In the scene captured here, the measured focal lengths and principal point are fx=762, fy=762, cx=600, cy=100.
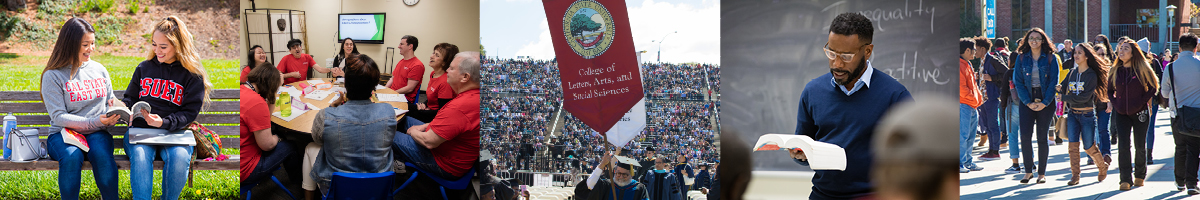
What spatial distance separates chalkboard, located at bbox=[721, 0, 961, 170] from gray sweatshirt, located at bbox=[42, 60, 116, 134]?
366 cm

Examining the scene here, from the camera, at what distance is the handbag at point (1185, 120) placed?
14.3 feet

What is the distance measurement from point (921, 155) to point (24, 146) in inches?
206

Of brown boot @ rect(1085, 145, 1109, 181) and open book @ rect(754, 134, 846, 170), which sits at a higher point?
open book @ rect(754, 134, 846, 170)

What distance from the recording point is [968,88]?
455cm

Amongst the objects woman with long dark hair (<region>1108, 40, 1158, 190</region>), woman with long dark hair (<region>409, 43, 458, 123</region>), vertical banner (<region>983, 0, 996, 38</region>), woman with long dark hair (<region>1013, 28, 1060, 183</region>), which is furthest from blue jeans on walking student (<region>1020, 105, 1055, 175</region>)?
woman with long dark hair (<region>409, 43, 458, 123</region>)

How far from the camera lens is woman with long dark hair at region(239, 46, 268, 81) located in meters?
4.08

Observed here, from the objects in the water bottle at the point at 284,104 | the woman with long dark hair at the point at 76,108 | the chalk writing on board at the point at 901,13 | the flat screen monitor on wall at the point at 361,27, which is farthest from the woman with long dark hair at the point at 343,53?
the chalk writing on board at the point at 901,13

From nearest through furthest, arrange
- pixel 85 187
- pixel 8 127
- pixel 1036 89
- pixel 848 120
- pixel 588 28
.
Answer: pixel 848 120
pixel 588 28
pixel 1036 89
pixel 8 127
pixel 85 187

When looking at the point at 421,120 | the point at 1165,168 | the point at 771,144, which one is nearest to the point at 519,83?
the point at 421,120

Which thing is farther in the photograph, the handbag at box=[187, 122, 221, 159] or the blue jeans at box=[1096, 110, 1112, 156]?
the handbag at box=[187, 122, 221, 159]

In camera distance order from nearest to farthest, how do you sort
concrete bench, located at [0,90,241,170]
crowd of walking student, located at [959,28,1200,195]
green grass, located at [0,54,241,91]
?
crowd of walking student, located at [959,28,1200,195]
concrete bench, located at [0,90,241,170]
green grass, located at [0,54,241,91]

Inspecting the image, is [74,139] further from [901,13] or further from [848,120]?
[901,13]

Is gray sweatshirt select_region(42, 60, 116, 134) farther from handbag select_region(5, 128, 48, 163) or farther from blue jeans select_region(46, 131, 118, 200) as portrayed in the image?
handbag select_region(5, 128, 48, 163)

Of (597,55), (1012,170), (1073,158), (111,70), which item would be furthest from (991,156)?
(111,70)
